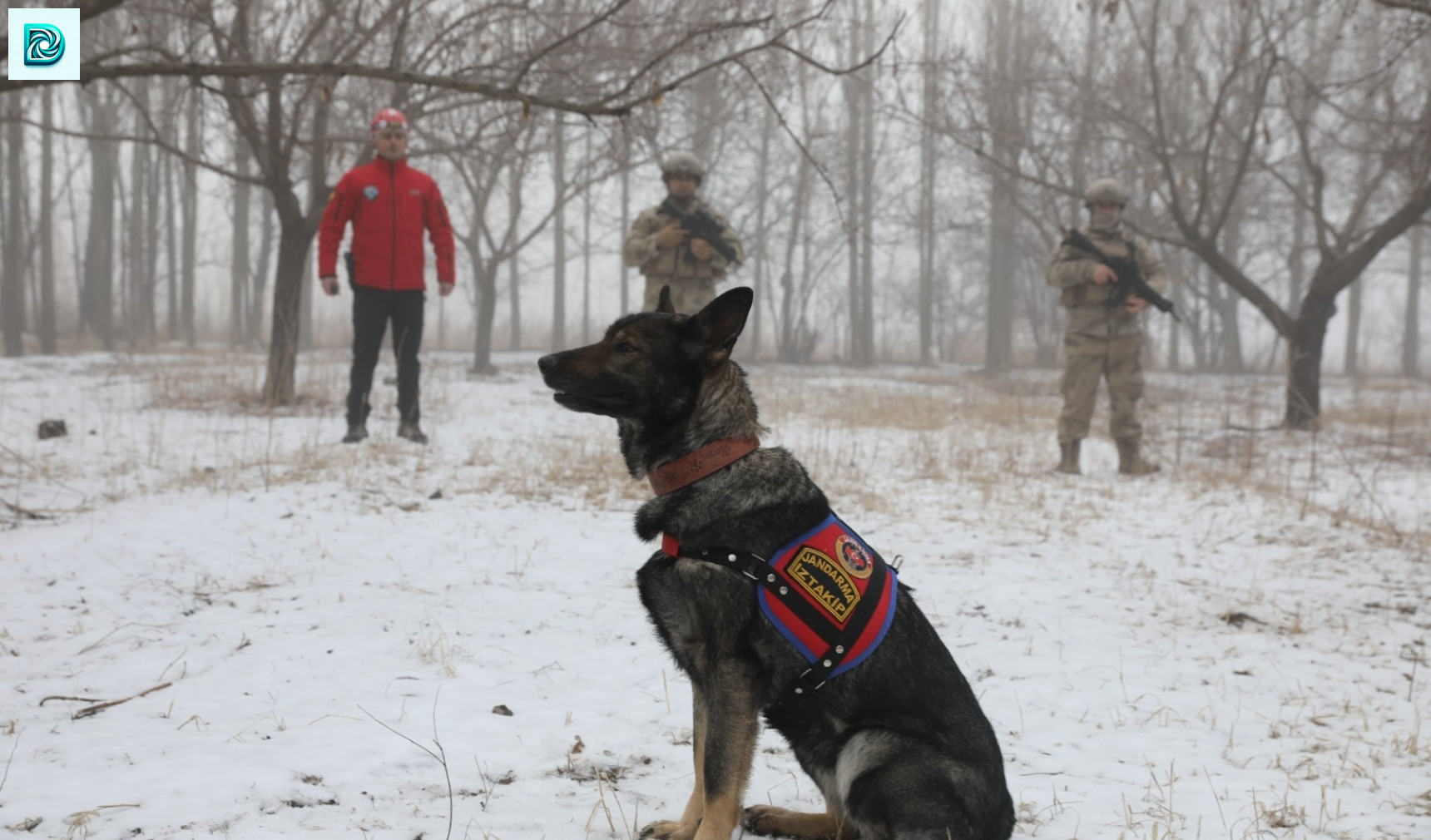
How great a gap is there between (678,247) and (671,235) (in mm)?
209

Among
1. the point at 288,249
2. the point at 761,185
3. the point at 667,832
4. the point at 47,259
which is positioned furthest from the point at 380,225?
the point at 761,185

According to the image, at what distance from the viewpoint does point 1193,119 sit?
20.7m

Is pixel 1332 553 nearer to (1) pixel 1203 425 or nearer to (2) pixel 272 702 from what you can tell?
(2) pixel 272 702

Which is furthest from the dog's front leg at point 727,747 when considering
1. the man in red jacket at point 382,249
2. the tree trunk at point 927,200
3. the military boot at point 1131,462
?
the tree trunk at point 927,200

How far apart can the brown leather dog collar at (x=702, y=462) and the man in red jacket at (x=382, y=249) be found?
5.56m

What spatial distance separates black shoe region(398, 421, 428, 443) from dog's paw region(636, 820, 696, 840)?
6.32m

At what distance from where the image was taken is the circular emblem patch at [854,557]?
2422 millimetres

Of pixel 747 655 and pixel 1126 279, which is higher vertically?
pixel 1126 279

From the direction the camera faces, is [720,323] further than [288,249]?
No

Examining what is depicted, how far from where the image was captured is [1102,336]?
904cm

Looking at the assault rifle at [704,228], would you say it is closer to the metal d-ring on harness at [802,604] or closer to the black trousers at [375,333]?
the black trousers at [375,333]

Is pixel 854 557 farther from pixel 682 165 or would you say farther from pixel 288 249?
pixel 288 249

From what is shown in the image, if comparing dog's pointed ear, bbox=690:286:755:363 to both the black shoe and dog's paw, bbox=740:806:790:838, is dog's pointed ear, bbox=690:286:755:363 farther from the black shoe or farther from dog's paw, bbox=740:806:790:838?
the black shoe

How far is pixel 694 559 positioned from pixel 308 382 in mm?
9999
